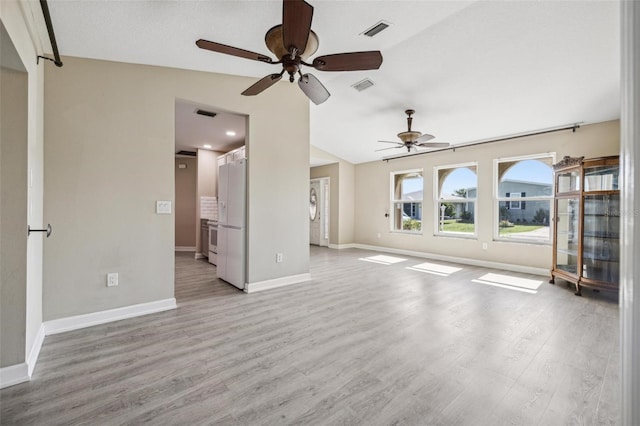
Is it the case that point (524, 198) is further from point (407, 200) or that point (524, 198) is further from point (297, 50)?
point (297, 50)

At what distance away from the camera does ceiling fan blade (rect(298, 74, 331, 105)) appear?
259 centimetres

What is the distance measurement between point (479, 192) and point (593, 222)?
2009 mm

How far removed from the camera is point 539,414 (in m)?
1.71

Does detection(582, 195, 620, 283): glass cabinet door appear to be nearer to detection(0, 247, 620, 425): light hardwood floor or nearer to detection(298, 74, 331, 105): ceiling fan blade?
detection(0, 247, 620, 425): light hardwood floor

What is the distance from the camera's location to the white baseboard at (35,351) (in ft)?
6.87

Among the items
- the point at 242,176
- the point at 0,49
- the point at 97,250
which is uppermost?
the point at 0,49

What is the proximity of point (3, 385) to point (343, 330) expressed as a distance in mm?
2441

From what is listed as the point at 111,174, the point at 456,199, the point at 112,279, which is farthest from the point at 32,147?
the point at 456,199

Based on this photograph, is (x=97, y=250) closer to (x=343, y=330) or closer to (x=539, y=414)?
(x=343, y=330)

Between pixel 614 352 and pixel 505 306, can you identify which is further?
pixel 505 306

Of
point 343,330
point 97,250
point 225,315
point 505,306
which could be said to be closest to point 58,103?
point 97,250

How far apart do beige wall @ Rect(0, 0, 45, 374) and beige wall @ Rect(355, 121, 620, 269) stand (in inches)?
253

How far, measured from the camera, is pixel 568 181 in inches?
173

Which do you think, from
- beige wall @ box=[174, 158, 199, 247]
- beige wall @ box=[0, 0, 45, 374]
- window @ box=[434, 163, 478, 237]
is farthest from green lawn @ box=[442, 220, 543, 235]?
beige wall @ box=[0, 0, 45, 374]
